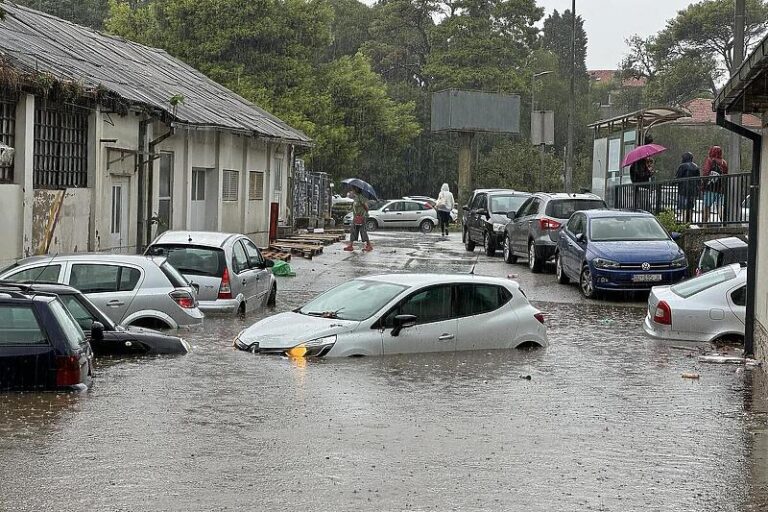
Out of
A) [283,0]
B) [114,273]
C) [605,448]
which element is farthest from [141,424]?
[283,0]

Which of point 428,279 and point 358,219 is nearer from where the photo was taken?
point 428,279

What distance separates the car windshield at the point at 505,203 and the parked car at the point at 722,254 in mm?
15361

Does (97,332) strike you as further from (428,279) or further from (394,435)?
(428,279)

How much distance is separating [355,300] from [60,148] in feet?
30.4

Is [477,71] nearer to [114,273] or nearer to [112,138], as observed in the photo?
[112,138]

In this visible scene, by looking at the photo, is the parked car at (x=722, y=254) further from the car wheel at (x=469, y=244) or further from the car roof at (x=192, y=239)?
the car wheel at (x=469, y=244)

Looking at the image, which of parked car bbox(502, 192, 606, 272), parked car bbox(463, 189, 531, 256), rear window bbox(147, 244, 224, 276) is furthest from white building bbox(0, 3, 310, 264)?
parked car bbox(502, 192, 606, 272)

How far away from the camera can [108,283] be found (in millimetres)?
16141

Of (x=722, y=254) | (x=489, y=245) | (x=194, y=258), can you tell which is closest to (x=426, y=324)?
(x=194, y=258)

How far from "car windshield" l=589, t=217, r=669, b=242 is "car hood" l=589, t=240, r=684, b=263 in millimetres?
315

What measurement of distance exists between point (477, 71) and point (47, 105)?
49.9m

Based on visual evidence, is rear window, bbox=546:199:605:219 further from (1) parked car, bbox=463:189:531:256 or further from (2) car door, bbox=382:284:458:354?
(2) car door, bbox=382:284:458:354

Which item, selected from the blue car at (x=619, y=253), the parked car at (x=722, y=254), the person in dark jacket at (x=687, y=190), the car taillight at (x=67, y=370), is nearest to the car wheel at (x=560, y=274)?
the blue car at (x=619, y=253)

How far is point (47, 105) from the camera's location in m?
21.7
